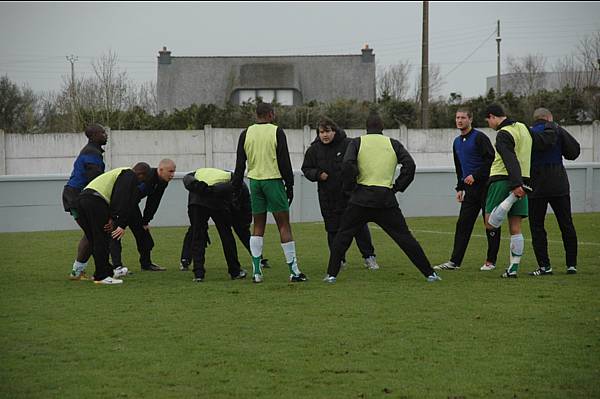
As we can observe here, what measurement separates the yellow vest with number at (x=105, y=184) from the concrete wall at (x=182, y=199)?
11.2 meters

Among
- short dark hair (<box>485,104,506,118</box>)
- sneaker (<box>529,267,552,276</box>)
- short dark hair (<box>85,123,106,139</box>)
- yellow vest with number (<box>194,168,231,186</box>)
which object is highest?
short dark hair (<box>485,104,506,118</box>)

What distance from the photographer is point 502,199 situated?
1161 cm

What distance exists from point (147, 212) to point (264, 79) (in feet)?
178

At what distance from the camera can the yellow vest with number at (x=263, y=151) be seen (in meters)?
11.1

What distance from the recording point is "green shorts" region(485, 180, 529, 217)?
11461 mm

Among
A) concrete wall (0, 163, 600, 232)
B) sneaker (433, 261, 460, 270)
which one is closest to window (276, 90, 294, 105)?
concrete wall (0, 163, 600, 232)

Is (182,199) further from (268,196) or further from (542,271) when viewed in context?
(542,271)

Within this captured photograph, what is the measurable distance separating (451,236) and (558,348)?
35.5 ft

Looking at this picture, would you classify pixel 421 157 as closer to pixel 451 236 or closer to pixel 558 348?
pixel 451 236

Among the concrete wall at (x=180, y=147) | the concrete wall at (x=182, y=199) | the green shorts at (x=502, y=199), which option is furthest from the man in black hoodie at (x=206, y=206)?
the concrete wall at (x=180, y=147)

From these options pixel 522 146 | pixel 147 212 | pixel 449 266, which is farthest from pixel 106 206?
pixel 522 146

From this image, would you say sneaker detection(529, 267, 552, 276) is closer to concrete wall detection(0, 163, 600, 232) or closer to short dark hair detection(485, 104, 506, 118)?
short dark hair detection(485, 104, 506, 118)

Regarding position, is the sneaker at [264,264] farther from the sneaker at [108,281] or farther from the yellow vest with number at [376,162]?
the yellow vest with number at [376,162]

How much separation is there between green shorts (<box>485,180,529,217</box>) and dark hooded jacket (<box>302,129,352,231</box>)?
5.89 ft
